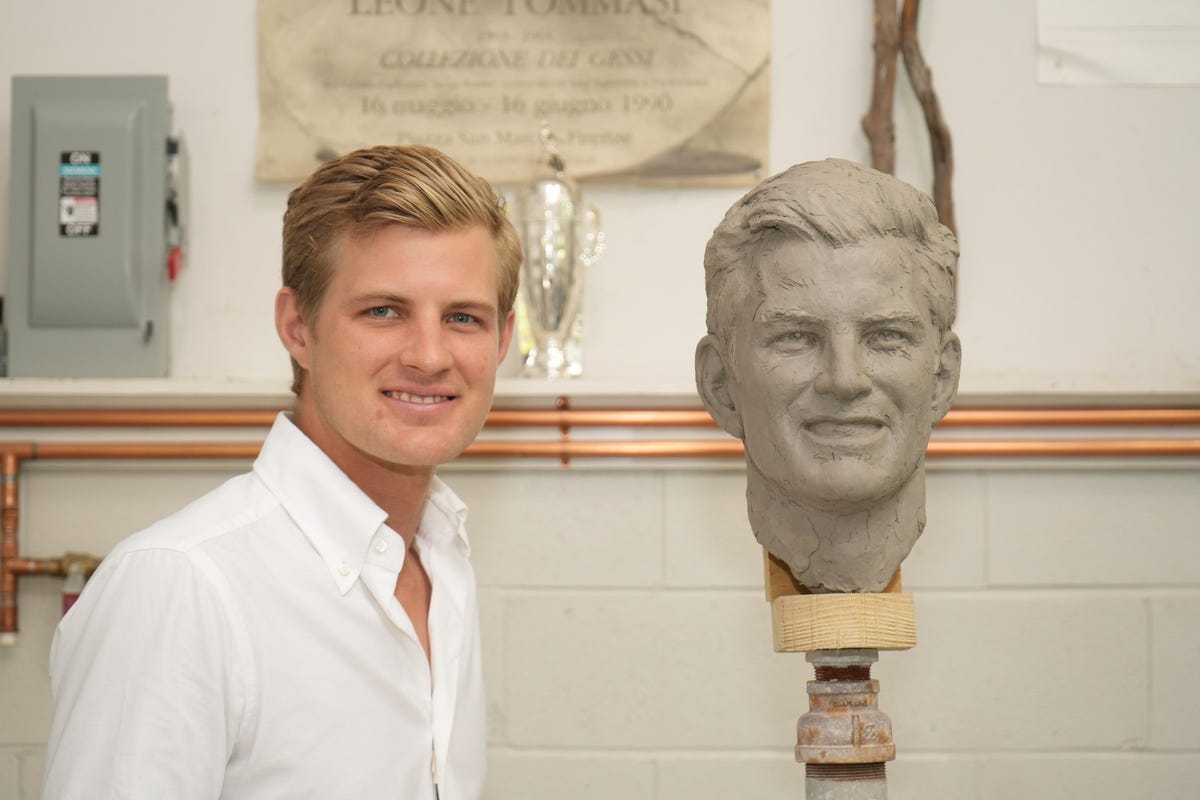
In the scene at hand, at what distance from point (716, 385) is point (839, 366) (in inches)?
8.6

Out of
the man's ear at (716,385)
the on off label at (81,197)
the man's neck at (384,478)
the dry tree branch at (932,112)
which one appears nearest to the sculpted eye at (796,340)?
the man's ear at (716,385)

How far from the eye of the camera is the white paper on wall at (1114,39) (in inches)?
94.0

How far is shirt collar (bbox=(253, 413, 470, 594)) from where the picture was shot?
55.3 inches

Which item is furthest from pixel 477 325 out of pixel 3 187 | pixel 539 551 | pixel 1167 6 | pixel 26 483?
pixel 1167 6

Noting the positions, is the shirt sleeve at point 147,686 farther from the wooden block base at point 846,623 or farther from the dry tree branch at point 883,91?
the dry tree branch at point 883,91

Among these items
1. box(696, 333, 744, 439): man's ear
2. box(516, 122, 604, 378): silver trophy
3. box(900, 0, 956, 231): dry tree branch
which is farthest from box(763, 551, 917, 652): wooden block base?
box(900, 0, 956, 231): dry tree branch

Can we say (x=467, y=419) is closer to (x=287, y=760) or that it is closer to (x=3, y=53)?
(x=287, y=760)

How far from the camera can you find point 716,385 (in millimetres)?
1596

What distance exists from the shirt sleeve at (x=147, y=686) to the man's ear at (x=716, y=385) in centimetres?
60

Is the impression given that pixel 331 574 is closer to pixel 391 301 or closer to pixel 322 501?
pixel 322 501

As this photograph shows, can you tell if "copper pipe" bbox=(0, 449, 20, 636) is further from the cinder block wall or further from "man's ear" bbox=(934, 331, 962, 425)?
"man's ear" bbox=(934, 331, 962, 425)

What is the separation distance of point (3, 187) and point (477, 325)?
135cm

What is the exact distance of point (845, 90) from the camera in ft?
7.87

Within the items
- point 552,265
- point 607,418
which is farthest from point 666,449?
point 552,265
